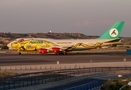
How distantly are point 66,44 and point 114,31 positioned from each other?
1416 centimetres

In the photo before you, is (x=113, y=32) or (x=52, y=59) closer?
(x=52, y=59)

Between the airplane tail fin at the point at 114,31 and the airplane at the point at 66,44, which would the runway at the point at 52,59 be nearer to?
the airplane at the point at 66,44

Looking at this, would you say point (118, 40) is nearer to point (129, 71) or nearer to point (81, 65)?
point (81, 65)

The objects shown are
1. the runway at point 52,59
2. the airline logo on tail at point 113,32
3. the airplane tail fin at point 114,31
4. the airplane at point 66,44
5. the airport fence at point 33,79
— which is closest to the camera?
the airport fence at point 33,79

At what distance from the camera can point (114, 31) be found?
364ft

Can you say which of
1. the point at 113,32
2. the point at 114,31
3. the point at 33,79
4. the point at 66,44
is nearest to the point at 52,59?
the point at 66,44

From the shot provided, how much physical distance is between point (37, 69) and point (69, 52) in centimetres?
5607

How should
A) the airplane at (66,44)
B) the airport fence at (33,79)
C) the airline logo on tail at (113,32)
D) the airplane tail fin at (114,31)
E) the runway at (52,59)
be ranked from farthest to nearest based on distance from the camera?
the airline logo on tail at (113,32)
the airplane tail fin at (114,31)
the airplane at (66,44)
the runway at (52,59)
the airport fence at (33,79)

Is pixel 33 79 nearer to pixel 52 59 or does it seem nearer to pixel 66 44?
pixel 52 59

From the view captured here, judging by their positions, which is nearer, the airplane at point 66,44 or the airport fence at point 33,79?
the airport fence at point 33,79

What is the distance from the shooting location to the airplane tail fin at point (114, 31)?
110 m

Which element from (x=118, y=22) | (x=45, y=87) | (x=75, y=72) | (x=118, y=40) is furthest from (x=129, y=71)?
(x=118, y=22)

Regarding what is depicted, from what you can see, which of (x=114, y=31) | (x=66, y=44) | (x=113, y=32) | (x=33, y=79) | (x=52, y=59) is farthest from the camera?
(x=114, y=31)

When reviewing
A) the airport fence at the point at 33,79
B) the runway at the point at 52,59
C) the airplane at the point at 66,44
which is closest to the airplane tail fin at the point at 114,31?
the airplane at the point at 66,44
